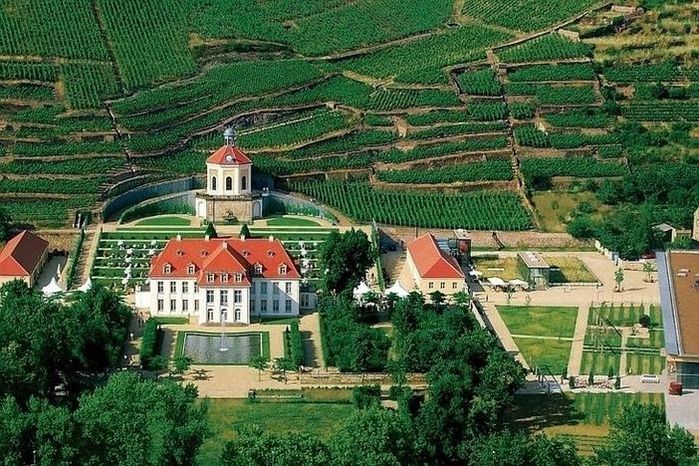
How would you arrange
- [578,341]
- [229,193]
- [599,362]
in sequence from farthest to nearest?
[229,193] < [578,341] < [599,362]

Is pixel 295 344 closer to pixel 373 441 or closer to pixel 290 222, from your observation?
pixel 373 441

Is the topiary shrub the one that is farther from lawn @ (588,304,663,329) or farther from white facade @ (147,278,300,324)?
lawn @ (588,304,663,329)

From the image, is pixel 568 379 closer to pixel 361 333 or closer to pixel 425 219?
pixel 361 333

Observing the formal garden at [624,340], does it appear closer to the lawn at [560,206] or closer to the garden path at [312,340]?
the garden path at [312,340]

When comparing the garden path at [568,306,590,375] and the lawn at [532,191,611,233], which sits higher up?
the lawn at [532,191,611,233]

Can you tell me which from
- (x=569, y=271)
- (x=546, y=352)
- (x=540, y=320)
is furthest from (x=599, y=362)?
(x=569, y=271)

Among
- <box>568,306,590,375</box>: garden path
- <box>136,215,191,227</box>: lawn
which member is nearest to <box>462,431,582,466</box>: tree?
<box>568,306,590,375</box>: garden path

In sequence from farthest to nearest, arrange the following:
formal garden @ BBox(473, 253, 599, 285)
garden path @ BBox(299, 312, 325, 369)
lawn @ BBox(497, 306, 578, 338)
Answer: formal garden @ BBox(473, 253, 599, 285) < lawn @ BBox(497, 306, 578, 338) < garden path @ BBox(299, 312, 325, 369)
